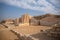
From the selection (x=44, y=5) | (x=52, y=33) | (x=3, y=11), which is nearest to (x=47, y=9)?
(x=44, y=5)

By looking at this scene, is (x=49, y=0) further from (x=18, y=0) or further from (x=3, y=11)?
(x=3, y=11)

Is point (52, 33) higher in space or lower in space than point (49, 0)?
lower

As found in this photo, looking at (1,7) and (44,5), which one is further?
(44,5)

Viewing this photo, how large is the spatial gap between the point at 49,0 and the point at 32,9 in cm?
49

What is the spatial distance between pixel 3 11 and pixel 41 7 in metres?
0.97

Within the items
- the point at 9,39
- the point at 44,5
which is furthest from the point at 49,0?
the point at 9,39

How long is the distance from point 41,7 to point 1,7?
1.01 metres

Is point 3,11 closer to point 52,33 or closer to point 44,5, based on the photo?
point 44,5

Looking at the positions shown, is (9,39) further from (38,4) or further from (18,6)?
(38,4)

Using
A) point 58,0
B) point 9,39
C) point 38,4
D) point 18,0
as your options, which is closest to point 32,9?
point 38,4

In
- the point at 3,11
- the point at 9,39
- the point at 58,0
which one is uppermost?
the point at 58,0

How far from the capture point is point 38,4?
329cm

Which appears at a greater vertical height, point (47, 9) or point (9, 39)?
point (47, 9)

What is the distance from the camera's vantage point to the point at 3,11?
10.2ft
